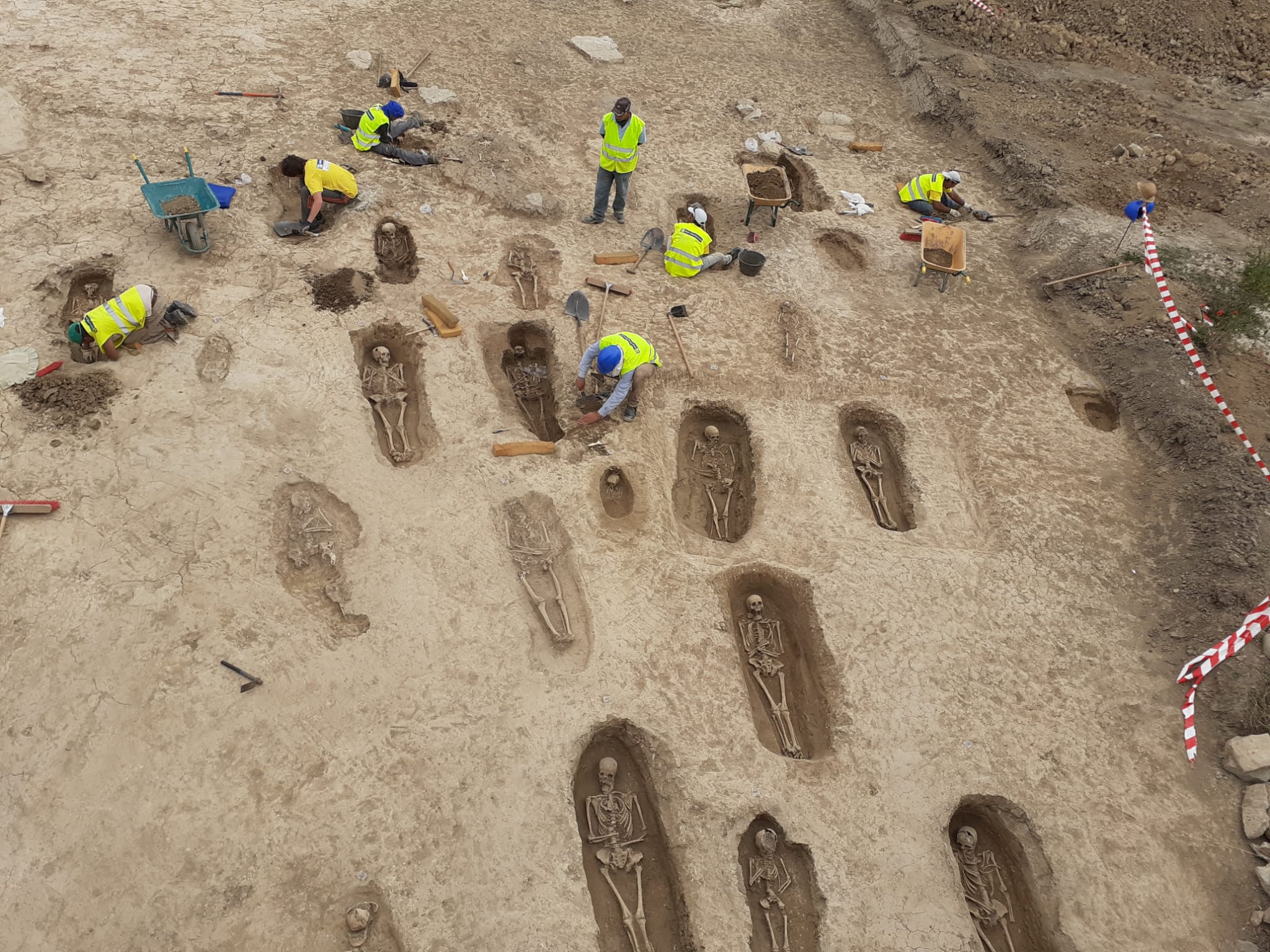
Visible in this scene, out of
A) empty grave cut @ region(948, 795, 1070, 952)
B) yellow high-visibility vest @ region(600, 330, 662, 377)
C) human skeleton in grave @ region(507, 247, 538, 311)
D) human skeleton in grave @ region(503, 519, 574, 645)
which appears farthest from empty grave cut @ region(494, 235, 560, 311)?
empty grave cut @ region(948, 795, 1070, 952)

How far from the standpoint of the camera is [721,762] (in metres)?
6.69

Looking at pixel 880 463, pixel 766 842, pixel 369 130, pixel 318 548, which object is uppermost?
pixel 369 130

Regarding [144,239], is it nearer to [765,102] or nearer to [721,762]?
[721,762]

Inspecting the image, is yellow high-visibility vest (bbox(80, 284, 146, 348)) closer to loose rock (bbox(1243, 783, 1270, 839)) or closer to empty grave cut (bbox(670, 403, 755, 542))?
empty grave cut (bbox(670, 403, 755, 542))

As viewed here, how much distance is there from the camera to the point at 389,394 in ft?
29.6

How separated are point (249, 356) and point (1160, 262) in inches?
503

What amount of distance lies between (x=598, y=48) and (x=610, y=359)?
391 inches

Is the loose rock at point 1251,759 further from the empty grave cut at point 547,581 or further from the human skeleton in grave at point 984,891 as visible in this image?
the empty grave cut at point 547,581

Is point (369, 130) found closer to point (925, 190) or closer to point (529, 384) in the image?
point (529, 384)

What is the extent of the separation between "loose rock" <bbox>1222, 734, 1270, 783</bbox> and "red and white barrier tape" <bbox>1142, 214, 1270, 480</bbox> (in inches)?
136

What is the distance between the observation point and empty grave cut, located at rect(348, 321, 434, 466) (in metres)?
8.64

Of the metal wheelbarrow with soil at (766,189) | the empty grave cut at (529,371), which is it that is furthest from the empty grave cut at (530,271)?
the metal wheelbarrow with soil at (766,189)

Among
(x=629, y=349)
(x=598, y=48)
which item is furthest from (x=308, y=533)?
(x=598, y=48)

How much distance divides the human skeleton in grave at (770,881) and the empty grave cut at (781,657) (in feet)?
2.87
